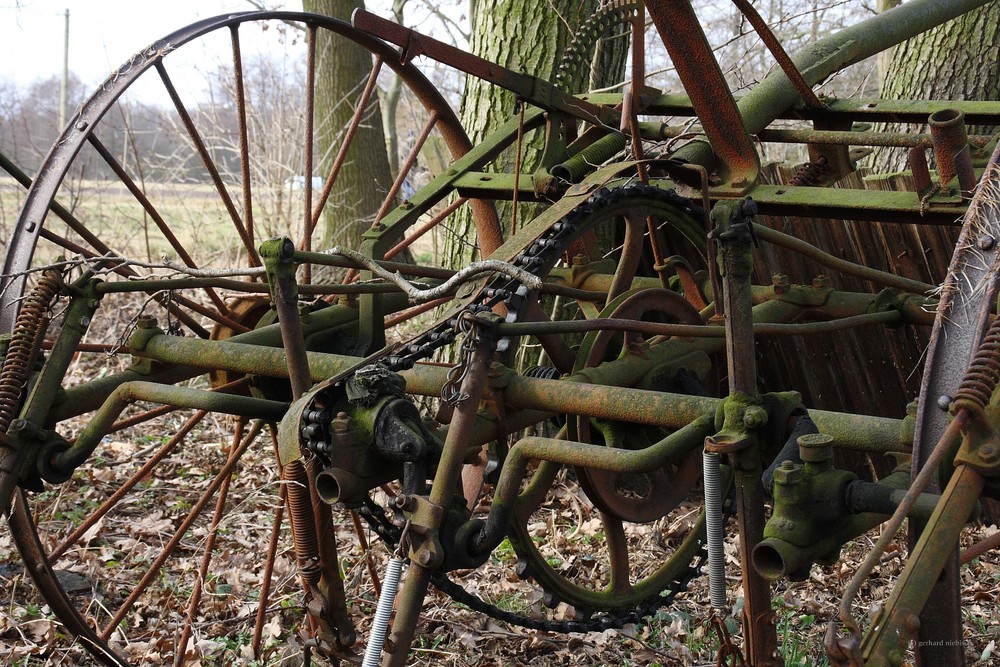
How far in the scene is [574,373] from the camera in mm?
2859

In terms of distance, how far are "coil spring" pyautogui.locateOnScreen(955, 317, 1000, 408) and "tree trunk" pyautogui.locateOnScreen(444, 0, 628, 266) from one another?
10.4ft

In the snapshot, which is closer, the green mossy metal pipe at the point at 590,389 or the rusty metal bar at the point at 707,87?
the green mossy metal pipe at the point at 590,389

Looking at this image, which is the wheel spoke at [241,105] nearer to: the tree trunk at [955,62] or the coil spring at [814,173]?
the coil spring at [814,173]

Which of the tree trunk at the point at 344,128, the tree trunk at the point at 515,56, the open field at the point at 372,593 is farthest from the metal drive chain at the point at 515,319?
the tree trunk at the point at 344,128

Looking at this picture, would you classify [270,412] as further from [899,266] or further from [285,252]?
[899,266]

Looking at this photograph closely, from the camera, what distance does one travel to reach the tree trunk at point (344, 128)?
7.17m

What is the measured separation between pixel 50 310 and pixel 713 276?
1909mm

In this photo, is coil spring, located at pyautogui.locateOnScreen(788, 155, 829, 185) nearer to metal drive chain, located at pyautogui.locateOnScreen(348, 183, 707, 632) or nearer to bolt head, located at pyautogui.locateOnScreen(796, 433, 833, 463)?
metal drive chain, located at pyautogui.locateOnScreen(348, 183, 707, 632)

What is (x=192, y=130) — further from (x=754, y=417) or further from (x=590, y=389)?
(x=754, y=417)


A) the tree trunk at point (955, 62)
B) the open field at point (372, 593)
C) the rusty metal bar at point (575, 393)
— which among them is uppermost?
the tree trunk at point (955, 62)

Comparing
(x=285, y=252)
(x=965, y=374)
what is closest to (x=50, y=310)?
(x=285, y=252)

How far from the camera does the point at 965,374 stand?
5.74ft

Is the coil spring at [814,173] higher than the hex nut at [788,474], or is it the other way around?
the coil spring at [814,173]

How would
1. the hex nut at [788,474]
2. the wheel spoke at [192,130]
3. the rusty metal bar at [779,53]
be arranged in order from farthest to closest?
the rusty metal bar at [779,53] < the wheel spoke at [192,130] < the hex nut at [788,474]
